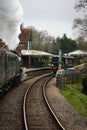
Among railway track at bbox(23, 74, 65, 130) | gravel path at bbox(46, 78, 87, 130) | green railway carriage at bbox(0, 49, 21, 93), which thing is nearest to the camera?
railway track at bbox(23, 74, 65, 130)

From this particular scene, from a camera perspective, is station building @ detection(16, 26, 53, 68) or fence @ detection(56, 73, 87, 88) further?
station building @ detection(16, 26, 53, 68)

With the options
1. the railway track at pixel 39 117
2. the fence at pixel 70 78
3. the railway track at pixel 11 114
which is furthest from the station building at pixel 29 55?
the railway track at pixel 39 117

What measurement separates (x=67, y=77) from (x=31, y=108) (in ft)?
53.2

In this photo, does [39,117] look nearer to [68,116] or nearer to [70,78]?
[68,116]

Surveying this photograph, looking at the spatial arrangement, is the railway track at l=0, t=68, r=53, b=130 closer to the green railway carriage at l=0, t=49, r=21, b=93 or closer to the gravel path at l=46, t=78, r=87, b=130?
the green railway carriage at l=0, t=49, r=21, b=93

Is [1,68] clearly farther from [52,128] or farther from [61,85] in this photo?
[61,85]

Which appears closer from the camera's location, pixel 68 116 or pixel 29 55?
pixel 68 116

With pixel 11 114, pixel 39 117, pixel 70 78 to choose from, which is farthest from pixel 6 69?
pixel 70 78

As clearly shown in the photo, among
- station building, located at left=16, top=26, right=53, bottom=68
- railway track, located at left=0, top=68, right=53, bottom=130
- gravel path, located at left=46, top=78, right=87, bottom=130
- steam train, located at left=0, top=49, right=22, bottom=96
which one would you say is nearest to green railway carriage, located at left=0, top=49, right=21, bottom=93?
steam train, located at left=0, top=49, right=22, bottom=96

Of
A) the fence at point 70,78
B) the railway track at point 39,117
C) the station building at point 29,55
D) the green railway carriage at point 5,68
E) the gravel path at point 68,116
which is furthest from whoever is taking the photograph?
the station building at point 29,55

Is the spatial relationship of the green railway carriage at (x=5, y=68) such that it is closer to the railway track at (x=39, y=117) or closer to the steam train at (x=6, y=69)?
the steam train at (x=6, y=69)

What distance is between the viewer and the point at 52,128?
13742 millimetres

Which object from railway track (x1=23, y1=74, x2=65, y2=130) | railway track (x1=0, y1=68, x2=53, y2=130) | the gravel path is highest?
railway track (x1=0, y1=68, x2=53, y2=130)

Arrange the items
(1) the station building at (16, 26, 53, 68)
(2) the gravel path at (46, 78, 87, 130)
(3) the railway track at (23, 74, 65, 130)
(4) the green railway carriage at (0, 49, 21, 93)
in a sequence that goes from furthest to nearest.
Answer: (1) the station building at (16, 26, 53, 68)
(4) the green railway carriage at (0, 49, 21, 93)
(2) the gravel path at (46, 78, 87, 130)
(3) the railway track at (23, 74, 65, 130)
